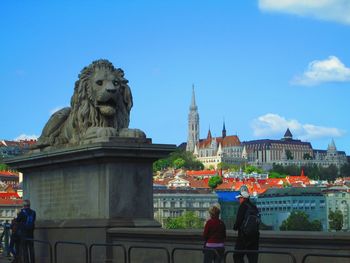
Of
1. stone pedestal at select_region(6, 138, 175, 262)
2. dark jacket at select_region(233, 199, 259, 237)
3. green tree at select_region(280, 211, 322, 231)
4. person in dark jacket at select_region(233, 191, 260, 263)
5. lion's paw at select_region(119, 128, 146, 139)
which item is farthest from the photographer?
green tree at select_region(280, 211, 322, 231)

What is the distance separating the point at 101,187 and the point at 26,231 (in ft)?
5.62

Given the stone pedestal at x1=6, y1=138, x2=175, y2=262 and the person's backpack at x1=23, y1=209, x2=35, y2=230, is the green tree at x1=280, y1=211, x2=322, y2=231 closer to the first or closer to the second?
the stone pedestal at x1=6, y1=138, x2=175, y2=262

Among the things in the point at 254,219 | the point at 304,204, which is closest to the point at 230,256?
the point at 254,219

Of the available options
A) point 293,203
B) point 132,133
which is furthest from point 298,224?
point 132,133

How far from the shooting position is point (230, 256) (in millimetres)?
12508

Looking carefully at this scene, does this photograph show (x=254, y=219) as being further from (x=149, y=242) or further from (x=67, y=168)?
(x=67, y=168)

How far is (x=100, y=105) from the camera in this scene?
15.7 m

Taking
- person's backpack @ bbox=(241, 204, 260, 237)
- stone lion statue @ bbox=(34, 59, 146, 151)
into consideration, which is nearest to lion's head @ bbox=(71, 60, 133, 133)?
stone lion statue @ bbox=(34, 59, 146, 151)

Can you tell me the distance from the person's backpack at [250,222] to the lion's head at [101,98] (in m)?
4.72

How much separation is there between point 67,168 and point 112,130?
1369 millimetres

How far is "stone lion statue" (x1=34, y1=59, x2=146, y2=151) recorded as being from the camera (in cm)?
1549

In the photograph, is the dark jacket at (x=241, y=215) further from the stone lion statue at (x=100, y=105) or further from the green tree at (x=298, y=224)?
the green tree at (x=298, y=224)

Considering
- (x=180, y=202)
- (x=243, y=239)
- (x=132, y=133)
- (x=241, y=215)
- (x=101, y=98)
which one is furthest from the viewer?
(x=180, y=202)

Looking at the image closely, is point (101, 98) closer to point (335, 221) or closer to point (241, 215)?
point (241, 215)
